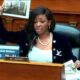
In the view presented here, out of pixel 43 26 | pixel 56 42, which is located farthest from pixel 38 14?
pixel 56 42

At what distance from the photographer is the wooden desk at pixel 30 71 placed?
1.14 meters

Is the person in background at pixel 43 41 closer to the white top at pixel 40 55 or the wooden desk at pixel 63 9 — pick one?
the white top at pixel 40 55

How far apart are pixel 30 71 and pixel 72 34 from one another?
0.85 meters

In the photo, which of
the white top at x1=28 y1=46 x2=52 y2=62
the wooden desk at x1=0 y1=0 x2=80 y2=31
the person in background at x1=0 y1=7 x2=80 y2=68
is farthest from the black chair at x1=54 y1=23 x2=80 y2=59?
the wooden desk at x1=0 y1=0 x2=80 y2=31

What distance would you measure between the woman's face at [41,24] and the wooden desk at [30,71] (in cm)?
73

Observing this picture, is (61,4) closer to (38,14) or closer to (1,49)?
(38,14)

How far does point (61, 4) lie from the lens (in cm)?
271

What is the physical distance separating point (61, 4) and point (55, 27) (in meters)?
0.77

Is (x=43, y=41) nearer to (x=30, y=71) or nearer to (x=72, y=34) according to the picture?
(x=72, y=34)

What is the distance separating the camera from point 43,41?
1981mm

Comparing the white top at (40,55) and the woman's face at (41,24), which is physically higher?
the woman's face at (41,24)

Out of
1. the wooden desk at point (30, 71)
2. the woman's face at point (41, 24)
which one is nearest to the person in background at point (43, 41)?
the woman's face at point (41, 24)

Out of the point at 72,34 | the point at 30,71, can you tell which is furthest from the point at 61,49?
the point at 30,71

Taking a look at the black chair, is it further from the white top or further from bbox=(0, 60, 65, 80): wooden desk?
bbox=(0, 60, 65, 80): wooden desk
